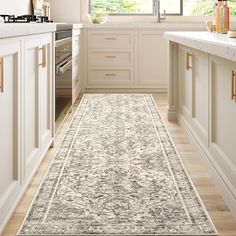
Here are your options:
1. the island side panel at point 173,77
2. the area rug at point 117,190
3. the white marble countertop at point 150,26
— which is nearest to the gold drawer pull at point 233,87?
the area rug at point 117,190

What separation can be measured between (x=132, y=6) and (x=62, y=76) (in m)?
3.34

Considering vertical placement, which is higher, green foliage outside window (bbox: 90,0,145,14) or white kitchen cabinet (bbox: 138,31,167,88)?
green foliage outside window (bbox: 90,0,145,14)

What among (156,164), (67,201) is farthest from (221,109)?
(67,201)

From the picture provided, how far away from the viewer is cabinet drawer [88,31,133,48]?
21.0ft

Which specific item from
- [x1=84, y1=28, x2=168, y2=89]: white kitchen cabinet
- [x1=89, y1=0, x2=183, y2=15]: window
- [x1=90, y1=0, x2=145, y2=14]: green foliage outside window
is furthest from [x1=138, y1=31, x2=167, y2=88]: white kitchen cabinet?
[x1=90, y1=0, x2=145, y2=14]: green foliage outside window

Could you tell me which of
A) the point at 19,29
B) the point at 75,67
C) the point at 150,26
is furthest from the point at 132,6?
the point at 19,29

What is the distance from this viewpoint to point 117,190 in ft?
7.61

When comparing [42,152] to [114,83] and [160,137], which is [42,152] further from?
[114,83]

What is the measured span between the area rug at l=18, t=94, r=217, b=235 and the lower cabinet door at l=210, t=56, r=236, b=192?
20cm

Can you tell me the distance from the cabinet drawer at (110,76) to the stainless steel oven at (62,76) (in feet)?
6.17

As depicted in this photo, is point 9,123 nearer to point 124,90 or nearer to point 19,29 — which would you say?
point 19,29

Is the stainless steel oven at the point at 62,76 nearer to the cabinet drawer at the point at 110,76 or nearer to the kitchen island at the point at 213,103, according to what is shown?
the kitchen island at the point at 213,103

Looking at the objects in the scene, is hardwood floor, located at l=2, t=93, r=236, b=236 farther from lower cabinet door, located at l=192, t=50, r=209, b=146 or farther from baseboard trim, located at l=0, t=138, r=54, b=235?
lower cabinet door, located at l=192, t=50, r=209, b=146

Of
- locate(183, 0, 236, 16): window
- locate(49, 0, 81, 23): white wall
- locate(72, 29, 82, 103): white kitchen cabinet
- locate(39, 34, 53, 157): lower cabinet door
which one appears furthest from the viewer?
locate(183, 0, 236, 16): window
